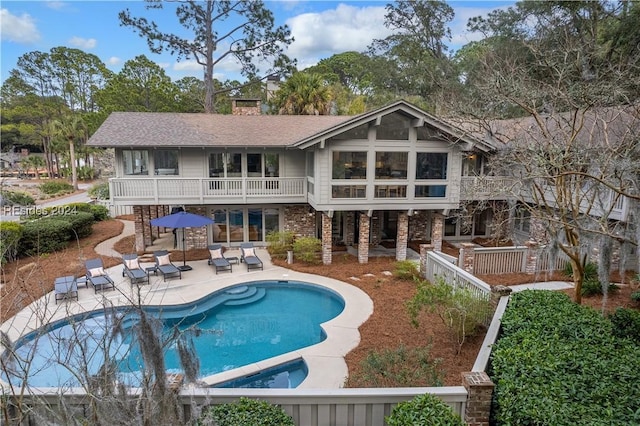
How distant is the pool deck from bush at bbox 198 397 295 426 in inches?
64.0

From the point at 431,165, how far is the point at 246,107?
38.5ft

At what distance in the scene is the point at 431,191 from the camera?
15359 mm

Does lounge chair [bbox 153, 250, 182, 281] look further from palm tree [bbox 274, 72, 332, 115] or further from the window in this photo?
palm tree [bbox 274, 72, 332, 115]

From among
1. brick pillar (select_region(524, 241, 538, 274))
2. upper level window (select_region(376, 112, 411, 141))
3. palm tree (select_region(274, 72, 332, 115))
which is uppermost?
palm tree (select_region(274, 72, 332, 115))

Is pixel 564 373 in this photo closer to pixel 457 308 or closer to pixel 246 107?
pixel 457 308

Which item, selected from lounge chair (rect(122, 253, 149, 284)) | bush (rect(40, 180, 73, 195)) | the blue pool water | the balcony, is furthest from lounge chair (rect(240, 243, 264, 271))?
bush (rect(40, 180, 73, 195))

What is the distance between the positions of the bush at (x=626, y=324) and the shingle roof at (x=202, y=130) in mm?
10534

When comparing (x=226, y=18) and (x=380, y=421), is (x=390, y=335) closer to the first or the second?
(x=380, y=421)

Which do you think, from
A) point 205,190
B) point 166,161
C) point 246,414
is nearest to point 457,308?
point 246,414

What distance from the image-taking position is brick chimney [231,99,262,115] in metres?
21.6

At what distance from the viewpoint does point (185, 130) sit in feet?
55.2

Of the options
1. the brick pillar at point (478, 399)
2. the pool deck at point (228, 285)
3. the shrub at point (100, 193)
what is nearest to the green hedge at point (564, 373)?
the brick pillar at point (478, 399)

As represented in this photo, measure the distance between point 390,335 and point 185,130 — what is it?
12801 millimetres

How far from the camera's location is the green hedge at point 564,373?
4.25m
